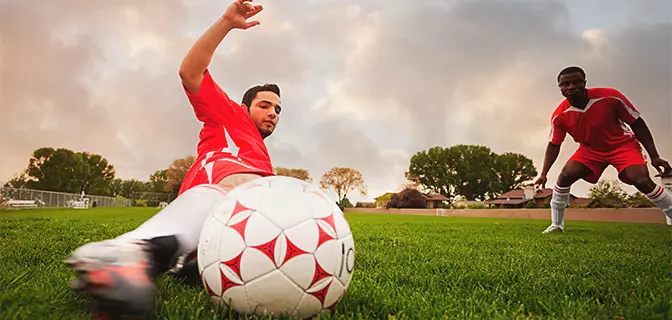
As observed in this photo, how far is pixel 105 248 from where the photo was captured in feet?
5.43

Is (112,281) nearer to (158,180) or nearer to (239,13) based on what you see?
(239,13)

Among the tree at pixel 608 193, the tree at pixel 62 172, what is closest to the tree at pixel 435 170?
the tree at pixel 608 193

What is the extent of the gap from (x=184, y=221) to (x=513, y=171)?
6585 cm

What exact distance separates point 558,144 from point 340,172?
50774mm

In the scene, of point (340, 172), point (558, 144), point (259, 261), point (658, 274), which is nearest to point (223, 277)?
point (259, 261)

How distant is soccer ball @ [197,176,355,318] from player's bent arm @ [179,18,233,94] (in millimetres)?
1038

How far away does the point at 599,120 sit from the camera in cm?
686

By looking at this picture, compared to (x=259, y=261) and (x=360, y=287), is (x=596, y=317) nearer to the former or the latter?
(x=360, y=287)

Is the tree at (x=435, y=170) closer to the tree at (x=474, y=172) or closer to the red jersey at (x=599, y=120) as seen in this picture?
the tree at (x=474, y=172)

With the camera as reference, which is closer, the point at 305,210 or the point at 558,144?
the point at 305,210

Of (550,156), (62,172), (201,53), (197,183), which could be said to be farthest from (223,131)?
(62,172)

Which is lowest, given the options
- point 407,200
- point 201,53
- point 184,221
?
point 407,200

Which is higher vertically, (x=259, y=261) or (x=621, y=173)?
(x=621, y=173)

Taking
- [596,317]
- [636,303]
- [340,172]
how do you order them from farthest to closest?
1. [340,172]
2. [636,303]
3. [596,317]
